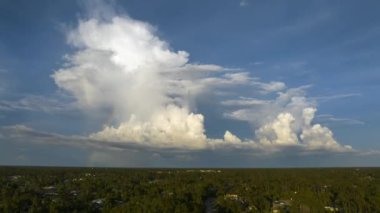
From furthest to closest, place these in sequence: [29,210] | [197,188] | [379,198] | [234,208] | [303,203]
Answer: [197,188] → [379,198] → [303,203] → [234,208] → [29,210]

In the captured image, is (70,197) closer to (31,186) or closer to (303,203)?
(31,186)

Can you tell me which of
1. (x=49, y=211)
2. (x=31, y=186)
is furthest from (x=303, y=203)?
(x=31, y=186)

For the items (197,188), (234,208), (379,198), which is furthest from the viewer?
(197,188)

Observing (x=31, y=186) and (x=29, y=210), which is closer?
(x=29, y=210)

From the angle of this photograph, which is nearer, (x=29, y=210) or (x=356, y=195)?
(x=29, y=210)

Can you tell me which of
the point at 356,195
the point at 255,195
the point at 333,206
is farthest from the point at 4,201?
the point at 356,195

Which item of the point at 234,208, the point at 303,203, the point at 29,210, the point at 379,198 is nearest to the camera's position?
the point at 29,210

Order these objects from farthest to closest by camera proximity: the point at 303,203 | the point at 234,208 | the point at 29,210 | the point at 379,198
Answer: the point at 379,198
the point at 303,203
the point at 234,208
the point at 29,210

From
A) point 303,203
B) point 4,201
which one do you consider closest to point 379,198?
point 303,203

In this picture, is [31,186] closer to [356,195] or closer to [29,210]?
[29,210]
